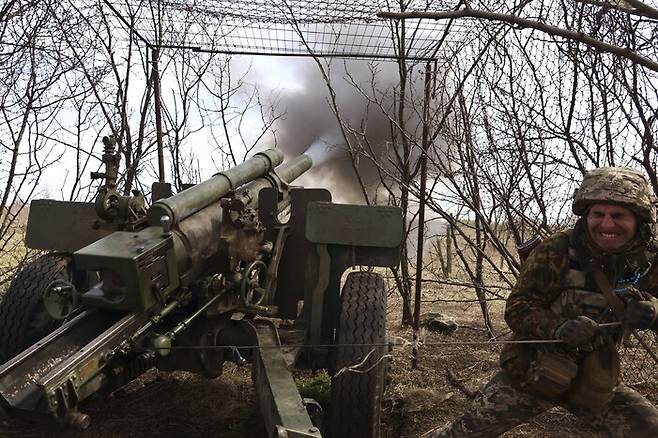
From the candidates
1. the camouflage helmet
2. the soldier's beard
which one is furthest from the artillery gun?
the camouflage helmet

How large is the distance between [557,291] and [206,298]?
6.45 feet

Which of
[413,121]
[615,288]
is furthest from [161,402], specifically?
[413,121]

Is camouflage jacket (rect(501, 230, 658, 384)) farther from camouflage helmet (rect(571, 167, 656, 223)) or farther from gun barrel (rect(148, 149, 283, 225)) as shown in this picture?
gun barrel (rect(148, 149, 283, 225))

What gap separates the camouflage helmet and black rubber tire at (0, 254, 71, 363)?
11.0 ft

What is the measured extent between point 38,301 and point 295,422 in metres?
2.38

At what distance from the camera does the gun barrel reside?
343cm

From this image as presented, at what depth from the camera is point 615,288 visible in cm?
264

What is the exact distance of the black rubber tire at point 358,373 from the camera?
3537 mm

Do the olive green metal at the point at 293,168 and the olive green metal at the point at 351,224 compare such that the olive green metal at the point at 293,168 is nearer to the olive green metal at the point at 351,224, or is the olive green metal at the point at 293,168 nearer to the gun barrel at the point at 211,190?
the gun barrel at the point at 211,190

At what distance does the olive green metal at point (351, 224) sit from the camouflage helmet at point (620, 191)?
149cm

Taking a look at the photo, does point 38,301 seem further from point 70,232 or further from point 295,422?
point 295,422

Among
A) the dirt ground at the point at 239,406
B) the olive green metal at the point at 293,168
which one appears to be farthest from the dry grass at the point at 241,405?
the olive green metal at the point at 293,168

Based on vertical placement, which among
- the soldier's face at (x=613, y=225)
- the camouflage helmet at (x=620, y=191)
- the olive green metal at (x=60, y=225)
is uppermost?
the camouflage helmet at (x=620, y=191)

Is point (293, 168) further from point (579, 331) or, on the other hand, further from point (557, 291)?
point (579, 331)
